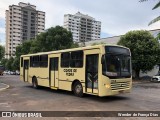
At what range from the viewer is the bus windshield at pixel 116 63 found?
43.3 ft

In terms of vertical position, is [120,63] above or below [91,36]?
below

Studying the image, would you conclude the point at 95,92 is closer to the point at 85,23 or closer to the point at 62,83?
the point at 62,83

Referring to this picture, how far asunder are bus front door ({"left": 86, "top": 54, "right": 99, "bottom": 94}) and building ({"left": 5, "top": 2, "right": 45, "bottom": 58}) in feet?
437

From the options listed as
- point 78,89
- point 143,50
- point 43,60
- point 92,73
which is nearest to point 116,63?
point 92,73

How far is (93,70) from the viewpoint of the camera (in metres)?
13.8

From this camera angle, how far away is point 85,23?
168m

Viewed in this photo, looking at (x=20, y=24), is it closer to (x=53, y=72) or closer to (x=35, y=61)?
(x=35, y=61)

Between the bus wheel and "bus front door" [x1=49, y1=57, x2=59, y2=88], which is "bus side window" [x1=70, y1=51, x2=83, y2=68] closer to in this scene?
the bus wheel

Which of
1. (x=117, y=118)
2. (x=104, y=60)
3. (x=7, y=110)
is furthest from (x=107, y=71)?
(x=7, y=110)

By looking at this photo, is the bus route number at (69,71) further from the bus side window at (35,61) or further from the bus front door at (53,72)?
the bus side window at (35,61)

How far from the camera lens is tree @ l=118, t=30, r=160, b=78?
34.8m

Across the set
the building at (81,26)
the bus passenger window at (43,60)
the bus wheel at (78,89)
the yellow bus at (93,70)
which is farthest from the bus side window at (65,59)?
the building at (81,26)

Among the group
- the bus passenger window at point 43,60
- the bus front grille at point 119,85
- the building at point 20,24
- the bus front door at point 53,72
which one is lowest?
the bus front grille at point 119,85

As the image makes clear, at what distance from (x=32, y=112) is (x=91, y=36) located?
165 m
